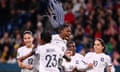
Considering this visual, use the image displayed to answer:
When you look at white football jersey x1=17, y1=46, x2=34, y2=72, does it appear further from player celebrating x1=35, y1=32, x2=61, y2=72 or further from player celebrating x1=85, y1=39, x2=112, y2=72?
player celebrating x1=35, y1=32, x2=61, y2=72

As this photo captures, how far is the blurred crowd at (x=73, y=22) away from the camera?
1828 cm

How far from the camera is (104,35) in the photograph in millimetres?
18500

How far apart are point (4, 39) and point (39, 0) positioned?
7.26 ft

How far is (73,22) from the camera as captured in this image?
19.3m

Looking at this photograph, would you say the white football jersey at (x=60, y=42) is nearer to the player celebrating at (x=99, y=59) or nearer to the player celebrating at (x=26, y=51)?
the player celebrating at (x=26, y=51)

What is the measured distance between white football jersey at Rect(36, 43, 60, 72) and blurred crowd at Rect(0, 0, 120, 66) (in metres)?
6.30

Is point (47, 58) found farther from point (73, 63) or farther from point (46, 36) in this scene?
point (73, 63)

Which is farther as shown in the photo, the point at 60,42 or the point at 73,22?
the point at 73,22

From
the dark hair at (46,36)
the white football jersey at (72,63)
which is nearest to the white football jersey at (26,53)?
the white football jersey at (72,63)

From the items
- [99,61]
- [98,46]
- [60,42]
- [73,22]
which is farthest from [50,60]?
[73,22]

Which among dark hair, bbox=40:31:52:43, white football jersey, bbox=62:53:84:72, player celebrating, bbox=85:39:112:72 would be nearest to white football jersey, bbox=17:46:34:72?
white football jersey, bbox=62:53:84:72

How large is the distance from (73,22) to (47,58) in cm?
854

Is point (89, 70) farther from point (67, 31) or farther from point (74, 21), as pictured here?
point (74, 21)

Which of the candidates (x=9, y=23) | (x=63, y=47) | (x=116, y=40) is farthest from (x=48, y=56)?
(x=9, y=23)
